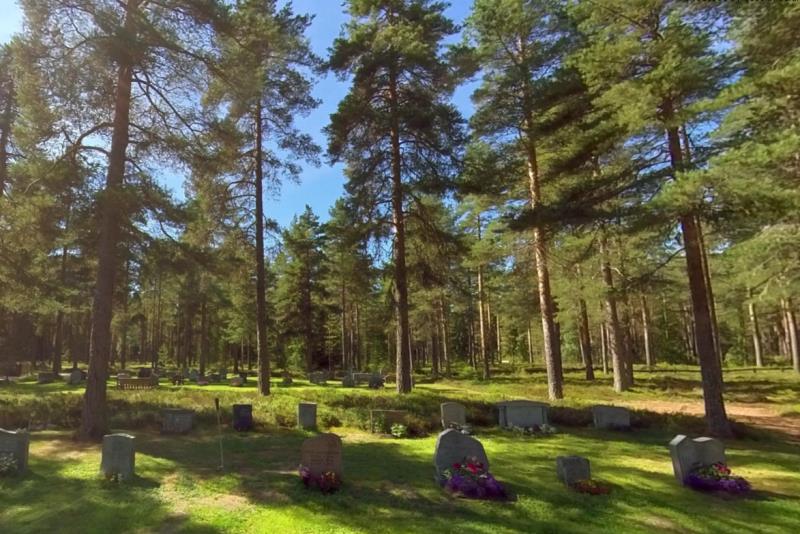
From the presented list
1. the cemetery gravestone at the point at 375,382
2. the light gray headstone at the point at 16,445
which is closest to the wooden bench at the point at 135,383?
the cemetery gravestone at the point at 375,382

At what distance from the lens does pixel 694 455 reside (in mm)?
8672

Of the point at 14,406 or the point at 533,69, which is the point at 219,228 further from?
the point at 533,69

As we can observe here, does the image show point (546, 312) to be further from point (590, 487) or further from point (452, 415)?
point (590, 487)

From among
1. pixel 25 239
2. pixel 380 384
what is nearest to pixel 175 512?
pixel 25 239

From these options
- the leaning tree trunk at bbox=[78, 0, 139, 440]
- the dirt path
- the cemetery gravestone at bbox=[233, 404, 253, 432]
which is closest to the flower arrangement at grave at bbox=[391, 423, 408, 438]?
the cemetery gravestone at bbox=[233, 404, 253, 432]

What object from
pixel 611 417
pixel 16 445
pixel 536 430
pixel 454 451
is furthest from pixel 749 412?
pixel 16 445

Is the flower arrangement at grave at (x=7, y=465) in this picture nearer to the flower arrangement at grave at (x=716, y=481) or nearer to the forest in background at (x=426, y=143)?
the forest in background at (x=426, y=143)

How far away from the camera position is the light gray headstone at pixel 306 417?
14258mm

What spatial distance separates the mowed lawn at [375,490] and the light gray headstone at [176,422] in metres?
0.32

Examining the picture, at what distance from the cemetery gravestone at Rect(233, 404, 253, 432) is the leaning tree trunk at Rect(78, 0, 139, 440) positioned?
3128 millimetres

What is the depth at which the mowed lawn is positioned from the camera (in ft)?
22.1

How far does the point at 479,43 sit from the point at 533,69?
3045 millimetres

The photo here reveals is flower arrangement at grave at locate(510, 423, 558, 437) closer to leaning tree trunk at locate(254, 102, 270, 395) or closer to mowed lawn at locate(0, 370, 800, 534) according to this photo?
mowed lawn at locate(0, 370, 800, 534)

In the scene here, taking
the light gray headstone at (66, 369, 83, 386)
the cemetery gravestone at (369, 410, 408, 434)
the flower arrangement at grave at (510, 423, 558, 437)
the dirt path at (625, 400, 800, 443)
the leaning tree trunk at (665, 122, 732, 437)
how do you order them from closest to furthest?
the leaning tree trunk at (665, 122, 732, 437), the flower arrangement at grave at (510, 423, 558, 437), the cemetery gravestone at (369, 410, 408, 434), the dirt path at (625, 400, 800, 443), the light gray headstone at (66, 369, 83, 386)
